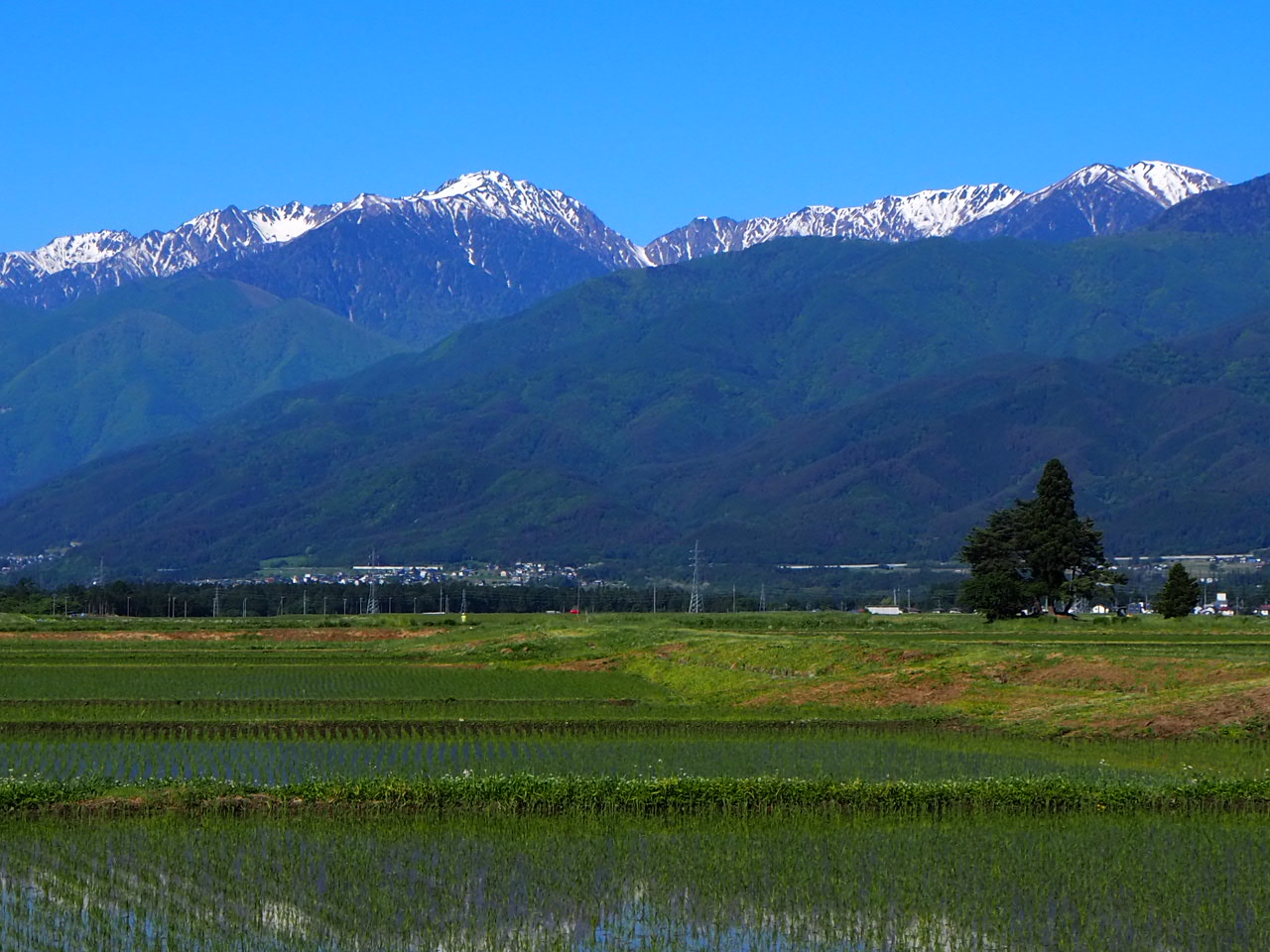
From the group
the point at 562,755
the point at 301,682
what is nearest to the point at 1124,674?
the point at 562,755

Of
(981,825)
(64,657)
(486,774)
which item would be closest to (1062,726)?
(981,825)

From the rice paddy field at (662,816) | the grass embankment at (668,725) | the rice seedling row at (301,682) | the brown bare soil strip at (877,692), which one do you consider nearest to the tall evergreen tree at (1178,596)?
the grass embankment at (668,725)

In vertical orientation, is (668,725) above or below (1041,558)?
below

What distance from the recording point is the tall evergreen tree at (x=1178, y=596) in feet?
306

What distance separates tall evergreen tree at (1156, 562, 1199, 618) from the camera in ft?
306

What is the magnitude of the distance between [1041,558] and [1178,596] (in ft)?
29.8

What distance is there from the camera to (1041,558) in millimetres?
90688

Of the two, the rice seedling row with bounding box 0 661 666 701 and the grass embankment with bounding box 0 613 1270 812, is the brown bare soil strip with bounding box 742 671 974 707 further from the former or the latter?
the rice seedling row with bounding box 0 661 666 701

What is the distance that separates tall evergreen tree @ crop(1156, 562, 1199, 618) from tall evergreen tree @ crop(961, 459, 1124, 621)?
3.76 metres

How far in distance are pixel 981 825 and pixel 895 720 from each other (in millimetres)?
15235

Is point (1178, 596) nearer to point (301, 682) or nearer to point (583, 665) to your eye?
point (583, 665)

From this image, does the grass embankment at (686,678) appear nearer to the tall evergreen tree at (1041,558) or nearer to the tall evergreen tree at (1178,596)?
the tall evergreen tree at (1041,558)

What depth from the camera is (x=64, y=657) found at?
6869 cm

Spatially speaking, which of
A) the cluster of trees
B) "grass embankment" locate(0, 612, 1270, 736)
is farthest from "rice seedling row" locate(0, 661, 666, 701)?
the cluster of trees
